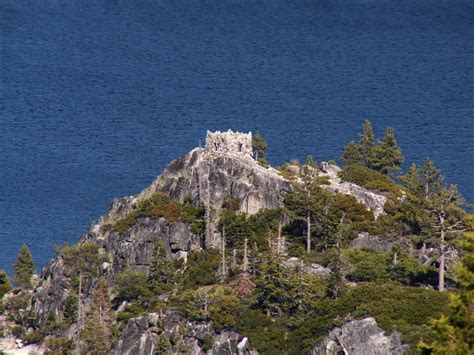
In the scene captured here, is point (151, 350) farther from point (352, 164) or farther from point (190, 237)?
point (352, 164)

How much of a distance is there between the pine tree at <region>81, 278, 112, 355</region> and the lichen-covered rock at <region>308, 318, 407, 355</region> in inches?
915

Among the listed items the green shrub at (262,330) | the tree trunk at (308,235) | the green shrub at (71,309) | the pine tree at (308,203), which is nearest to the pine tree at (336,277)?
the green shrub at (262,330)

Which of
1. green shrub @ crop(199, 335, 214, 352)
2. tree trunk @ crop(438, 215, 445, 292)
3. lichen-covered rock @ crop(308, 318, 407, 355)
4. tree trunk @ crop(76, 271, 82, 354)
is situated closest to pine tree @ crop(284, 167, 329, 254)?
green shrub @ crop(199, 335, 214, 352)

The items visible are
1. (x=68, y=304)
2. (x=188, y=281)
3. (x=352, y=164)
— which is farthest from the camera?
(x=352, y=164)

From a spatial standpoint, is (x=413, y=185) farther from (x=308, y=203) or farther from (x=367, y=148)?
(x=367, y=148)

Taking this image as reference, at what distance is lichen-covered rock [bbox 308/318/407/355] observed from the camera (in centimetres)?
11581

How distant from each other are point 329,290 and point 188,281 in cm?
1764

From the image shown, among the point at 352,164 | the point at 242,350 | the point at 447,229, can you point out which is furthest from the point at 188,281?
the point at 352,164

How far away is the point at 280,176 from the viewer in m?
151

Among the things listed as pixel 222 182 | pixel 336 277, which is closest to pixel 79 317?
pixel 222 182

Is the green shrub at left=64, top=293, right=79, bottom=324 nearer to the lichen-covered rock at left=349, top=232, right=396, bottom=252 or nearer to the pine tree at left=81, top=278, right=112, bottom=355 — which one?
the pine tree at left=81, top=278, right=112, bottom=355

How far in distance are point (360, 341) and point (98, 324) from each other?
98.2ft

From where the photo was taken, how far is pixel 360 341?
386ft

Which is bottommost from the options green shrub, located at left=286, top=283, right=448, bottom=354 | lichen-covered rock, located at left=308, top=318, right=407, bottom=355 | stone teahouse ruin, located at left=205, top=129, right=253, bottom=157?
lichen-covered rock, located at left=308, top=318, right=407, bottom=355
